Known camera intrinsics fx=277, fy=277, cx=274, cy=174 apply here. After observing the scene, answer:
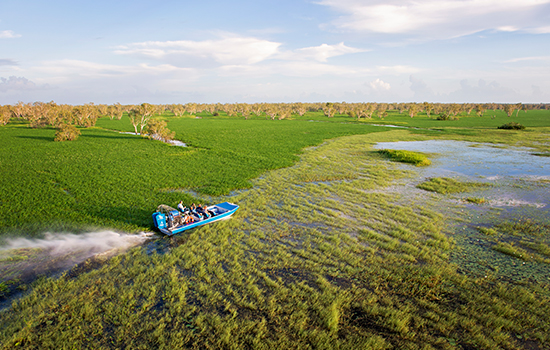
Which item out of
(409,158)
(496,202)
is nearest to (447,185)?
(496,202)

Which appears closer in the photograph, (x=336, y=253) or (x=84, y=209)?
(x=336, y=253)

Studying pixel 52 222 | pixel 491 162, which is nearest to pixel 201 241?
pixel 52 222

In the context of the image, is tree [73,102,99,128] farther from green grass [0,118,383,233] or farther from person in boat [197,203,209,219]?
person in boat [197,203,209,219]

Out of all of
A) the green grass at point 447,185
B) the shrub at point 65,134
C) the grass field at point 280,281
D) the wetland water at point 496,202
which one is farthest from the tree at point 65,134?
the green grass at point 447,185

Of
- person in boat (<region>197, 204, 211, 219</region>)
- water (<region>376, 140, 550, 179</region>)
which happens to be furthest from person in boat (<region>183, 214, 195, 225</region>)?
Answer: water (<region>376, 140, 550, 179</region>)

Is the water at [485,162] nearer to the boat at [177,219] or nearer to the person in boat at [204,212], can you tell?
the boat at [177,219]

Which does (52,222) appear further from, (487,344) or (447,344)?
(487,344)
